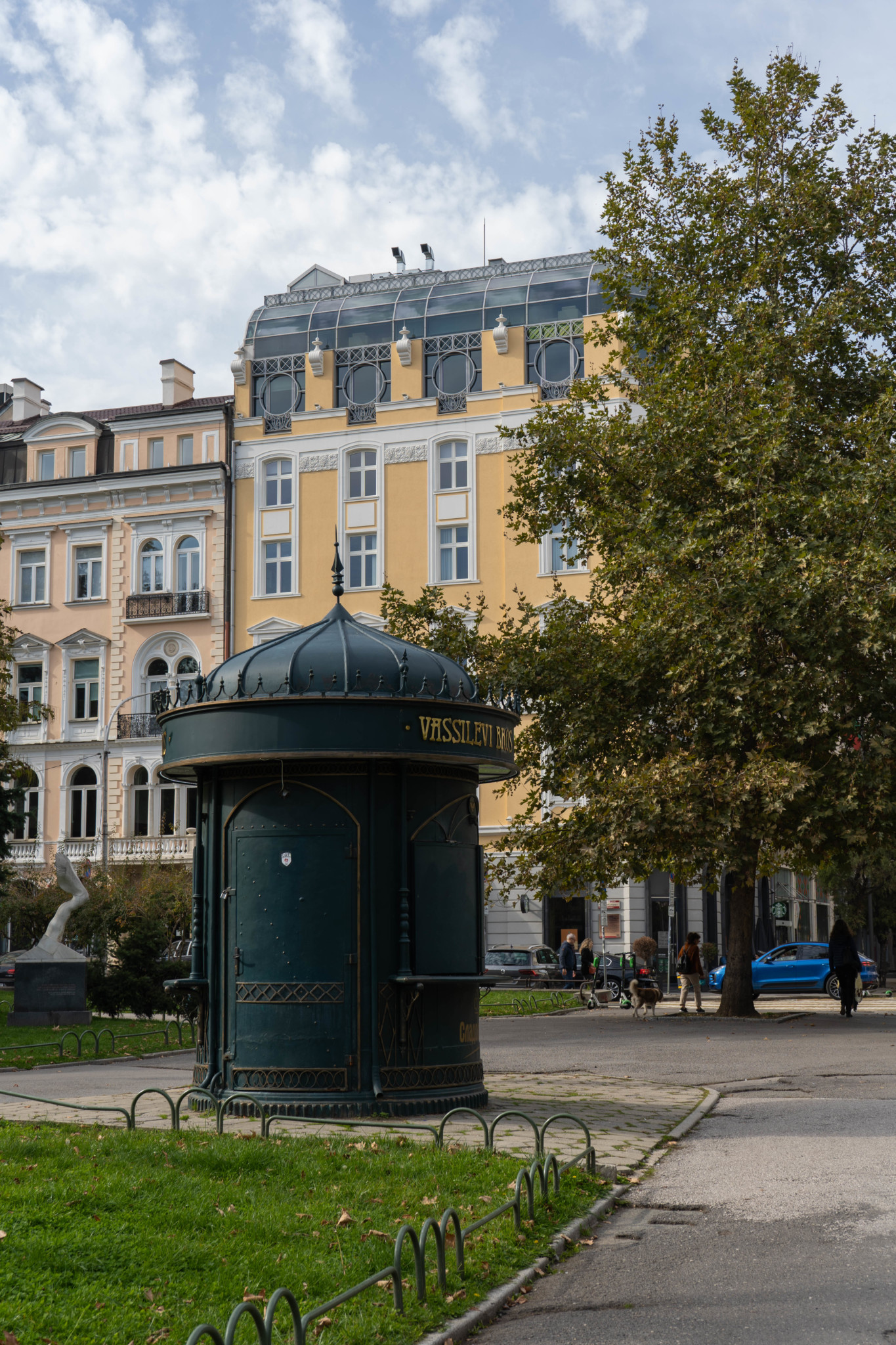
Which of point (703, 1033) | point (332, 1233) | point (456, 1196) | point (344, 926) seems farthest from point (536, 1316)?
point (703, 1033)

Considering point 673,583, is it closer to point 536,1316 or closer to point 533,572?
point 536,1316

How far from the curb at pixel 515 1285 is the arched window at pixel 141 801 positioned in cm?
4475

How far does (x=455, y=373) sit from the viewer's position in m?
51.8

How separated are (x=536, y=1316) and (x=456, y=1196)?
6.33 ft

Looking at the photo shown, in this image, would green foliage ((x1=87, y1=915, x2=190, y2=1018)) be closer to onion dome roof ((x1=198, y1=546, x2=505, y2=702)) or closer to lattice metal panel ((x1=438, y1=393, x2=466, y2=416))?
onion dome roof ((x1=198, y1=546, x2=505, y2=702))

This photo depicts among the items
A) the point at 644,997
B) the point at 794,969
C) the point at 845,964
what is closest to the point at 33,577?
the point at 794,969

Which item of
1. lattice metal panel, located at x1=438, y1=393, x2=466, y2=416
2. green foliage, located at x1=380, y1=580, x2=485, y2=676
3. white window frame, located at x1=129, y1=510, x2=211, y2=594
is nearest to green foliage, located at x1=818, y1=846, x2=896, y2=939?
lattice metal panel, located at x1=438, y1=393, x2=466, y2=416

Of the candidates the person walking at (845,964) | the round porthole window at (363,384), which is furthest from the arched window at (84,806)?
the person walking at (845,964)

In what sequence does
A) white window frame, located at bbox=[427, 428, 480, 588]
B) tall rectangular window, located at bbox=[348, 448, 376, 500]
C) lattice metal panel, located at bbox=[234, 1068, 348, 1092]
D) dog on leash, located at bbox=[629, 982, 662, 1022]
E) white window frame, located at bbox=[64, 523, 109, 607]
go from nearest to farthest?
lattice metal panel, located at bbox=[234, 1068, 348, 1092]
dog on leash, located at bbox=[629, 982, 662, 1022]
white window frame, located at bbox=[427, 428, 480, 588]
tall rectangular window, located at bbox=[348, 448, 376, 500]
white window frame, located at bbox=[64, 523, 109, 607]

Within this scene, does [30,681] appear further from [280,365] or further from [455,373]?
[455,373]

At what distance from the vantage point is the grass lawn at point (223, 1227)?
598 centimetres

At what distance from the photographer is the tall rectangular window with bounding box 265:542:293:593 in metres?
52.9

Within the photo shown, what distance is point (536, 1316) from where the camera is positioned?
654cm

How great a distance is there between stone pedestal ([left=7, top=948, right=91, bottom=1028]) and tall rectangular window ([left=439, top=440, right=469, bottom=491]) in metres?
29.4
